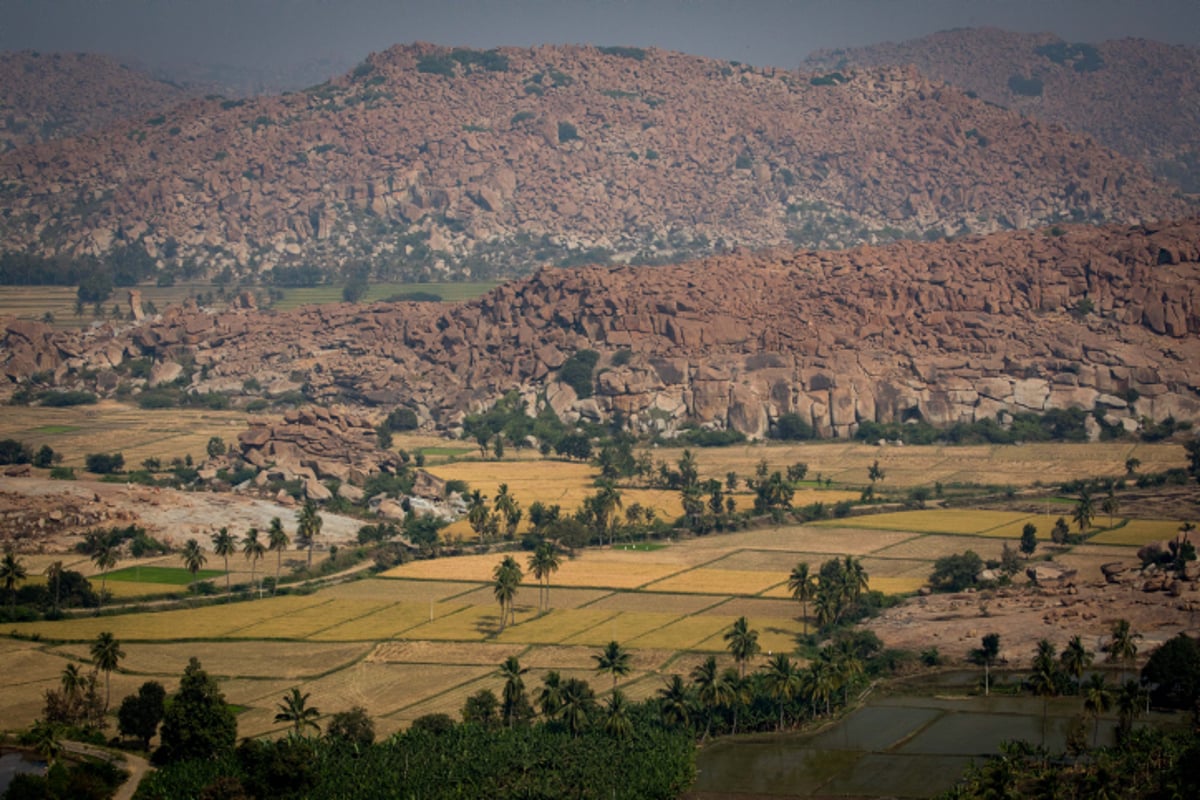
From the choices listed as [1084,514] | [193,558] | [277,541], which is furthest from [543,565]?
[1084,514]

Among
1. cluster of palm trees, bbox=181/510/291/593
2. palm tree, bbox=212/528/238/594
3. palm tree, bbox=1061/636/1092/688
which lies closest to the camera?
palm tree, bbox=1061/636/1092/688

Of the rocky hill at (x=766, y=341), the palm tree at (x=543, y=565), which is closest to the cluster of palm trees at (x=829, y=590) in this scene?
the palm tree at (x=543, y=565)

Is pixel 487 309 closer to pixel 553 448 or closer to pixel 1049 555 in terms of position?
pixel 553 448

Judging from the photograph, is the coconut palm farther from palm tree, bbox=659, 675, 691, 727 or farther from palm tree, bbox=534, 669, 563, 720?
palm tree, bbox=659, 675, 691, 727

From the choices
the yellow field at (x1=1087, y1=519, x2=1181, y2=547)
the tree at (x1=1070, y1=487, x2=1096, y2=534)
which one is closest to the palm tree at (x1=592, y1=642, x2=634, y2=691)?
the yellow field at (x1=1087, y1=519, x2=1181, y2=547)

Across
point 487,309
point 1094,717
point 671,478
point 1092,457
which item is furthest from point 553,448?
point 1094,717

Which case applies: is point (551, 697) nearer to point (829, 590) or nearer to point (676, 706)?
point (676, 706)

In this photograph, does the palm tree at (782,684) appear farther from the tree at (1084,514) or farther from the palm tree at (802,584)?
the tree at (1084,514)
